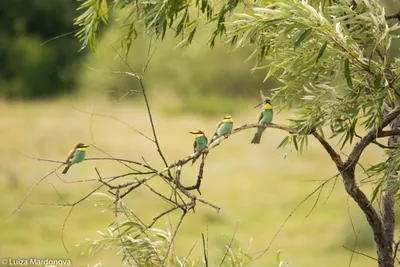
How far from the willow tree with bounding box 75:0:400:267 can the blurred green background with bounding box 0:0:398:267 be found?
0.64 m

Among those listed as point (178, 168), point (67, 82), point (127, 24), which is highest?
point (127, 24)

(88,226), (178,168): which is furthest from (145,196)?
(178,168)

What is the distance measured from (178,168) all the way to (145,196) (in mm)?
13645

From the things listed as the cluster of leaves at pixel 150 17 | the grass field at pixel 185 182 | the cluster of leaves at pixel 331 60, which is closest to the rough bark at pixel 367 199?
the cluster of leaves at pixel 331 60

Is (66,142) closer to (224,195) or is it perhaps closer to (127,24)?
(224,195)

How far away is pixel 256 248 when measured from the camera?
14789 millimetres

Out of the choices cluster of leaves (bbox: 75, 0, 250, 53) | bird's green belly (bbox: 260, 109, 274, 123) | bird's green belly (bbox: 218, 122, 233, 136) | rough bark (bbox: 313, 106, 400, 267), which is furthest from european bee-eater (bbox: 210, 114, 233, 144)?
cluster of leaves (bbox: 75, 0, 250, 53)

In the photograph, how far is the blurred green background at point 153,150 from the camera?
48.1ft

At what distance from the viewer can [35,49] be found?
2962 cm

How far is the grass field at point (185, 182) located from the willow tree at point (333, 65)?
7.66m

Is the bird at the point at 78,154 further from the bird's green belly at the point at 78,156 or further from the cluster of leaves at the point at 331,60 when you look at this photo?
the cluster of leaves at the point at 331,60

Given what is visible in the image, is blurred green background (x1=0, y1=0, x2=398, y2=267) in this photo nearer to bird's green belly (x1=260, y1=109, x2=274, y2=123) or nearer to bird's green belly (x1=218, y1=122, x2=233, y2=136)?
bird's green belly (x1=218, y1=122, x2=233, y2=136)

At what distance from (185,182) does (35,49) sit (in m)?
14.8

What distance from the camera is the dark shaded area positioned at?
2959 centimetres
